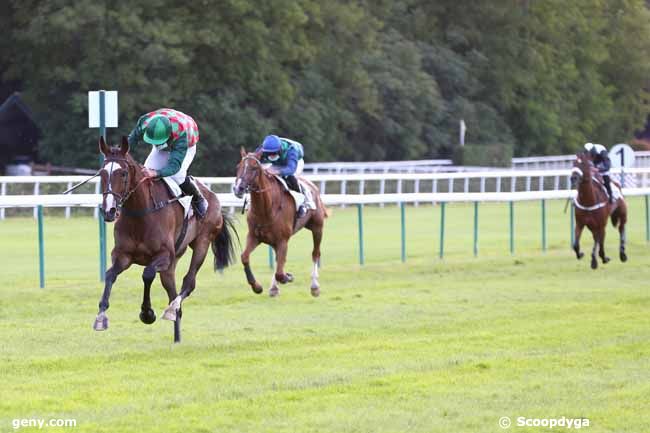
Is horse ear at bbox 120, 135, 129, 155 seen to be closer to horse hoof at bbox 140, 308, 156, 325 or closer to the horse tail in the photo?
horse hoof at bbox 140, 308, 156, 325

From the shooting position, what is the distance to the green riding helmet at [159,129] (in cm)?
1055

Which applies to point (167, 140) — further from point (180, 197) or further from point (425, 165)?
point (425, 165)

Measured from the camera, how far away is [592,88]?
184ft

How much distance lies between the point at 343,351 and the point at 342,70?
107 ft

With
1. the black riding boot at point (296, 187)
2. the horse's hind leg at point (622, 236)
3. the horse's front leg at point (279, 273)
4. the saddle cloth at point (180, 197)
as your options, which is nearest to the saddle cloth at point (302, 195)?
the black riding boot at point (296, 187)

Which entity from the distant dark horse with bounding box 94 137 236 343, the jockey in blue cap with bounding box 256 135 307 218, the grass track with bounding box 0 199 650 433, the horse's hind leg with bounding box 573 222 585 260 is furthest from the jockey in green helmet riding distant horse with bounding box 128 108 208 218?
the horse's hind leg with bounding box 573 222 585 260

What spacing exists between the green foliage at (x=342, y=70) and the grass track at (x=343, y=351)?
56.8 feet

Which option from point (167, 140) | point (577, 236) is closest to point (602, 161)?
point (577, 236)

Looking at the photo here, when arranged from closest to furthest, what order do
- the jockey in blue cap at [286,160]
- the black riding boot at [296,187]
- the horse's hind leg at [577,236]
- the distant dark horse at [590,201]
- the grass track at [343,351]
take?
the grass track at [343,351]
the jockey in blue cap at [286,160]
the black riding boot at [296,187]
the distant dark horse at [590,201]
the horse's hind leg at [577,236]

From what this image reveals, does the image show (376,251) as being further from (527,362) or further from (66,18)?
(66,18)

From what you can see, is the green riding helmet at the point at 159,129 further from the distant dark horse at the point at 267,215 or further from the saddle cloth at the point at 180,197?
the distant dark horse at the point at 267,215

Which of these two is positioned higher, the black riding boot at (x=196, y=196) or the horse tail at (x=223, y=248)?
the black riding boot at (x=196, y=196)

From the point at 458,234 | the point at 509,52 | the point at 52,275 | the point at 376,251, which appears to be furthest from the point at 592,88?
the point at 52,275

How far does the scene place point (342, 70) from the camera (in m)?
42.5
